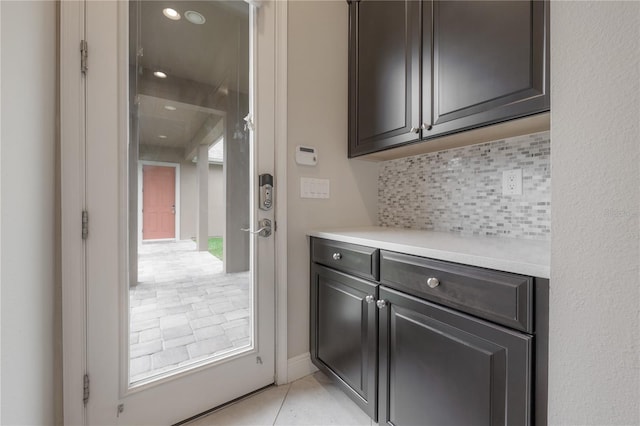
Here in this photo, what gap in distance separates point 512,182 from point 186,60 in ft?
5.68

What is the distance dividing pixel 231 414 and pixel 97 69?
1688 millimetres

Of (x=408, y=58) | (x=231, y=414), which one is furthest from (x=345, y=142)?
(x=231, y=414)

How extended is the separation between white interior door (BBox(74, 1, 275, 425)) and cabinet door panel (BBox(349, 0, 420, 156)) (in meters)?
0.56

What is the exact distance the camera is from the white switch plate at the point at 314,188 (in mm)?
1643

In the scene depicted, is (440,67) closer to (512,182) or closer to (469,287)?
(512,182)

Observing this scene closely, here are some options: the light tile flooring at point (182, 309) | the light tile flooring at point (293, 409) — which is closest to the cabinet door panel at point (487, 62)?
the light tile flooring at point (182, 309)

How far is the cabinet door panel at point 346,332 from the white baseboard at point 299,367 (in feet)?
0.24

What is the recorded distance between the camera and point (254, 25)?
4.93 ft

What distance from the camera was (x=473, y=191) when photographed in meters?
1.45

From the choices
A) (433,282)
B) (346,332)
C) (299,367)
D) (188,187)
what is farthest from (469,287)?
(188,187)

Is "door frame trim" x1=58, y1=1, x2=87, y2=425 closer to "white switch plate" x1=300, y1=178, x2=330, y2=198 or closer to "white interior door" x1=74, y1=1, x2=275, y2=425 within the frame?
"white interior door" x1=74, y1=1, x2=275, y2=425

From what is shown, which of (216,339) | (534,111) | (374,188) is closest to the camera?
(534,111)

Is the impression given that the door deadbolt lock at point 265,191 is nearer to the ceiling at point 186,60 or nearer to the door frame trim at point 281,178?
the door frame trim at point 281,178

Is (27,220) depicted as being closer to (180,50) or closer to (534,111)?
(180,50)
